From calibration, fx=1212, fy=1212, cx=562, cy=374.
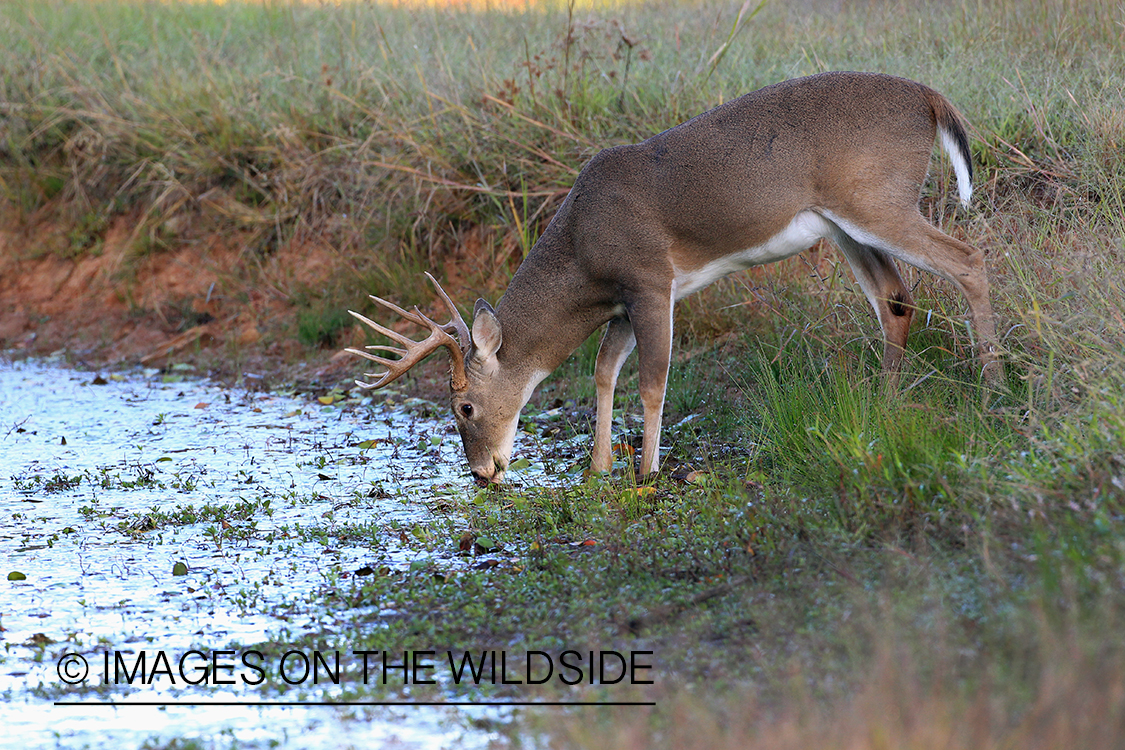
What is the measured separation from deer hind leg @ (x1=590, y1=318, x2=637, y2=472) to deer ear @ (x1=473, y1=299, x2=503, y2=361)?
0.58 metres

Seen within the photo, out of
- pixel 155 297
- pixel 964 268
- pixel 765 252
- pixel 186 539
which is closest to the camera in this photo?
pixel 186 539

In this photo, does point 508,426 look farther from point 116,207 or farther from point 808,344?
point 116,207

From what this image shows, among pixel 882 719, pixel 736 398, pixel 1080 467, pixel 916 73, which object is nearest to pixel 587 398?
pixel 736 398

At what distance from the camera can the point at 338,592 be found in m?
4.85

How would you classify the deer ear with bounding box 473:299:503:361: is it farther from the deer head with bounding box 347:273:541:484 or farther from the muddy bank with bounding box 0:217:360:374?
the muddy bank with bounding box 0:217:360:374

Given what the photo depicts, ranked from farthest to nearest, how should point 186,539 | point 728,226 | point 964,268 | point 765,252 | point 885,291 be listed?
1. point 885,291
2. point 765,252
3. point 728,226
4. point 964,268
5. point 186,539

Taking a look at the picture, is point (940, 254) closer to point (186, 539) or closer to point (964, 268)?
point (964, 268)

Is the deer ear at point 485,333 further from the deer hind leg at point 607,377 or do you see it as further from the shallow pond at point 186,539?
the shallow pond at point 186,539

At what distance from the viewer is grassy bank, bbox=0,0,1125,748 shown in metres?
3.50

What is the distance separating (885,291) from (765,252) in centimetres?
75

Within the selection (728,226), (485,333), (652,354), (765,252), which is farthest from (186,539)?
(765,252)

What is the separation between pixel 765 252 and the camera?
616cm

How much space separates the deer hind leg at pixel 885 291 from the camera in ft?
20.8

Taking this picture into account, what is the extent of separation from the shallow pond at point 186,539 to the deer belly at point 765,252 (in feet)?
5.30
